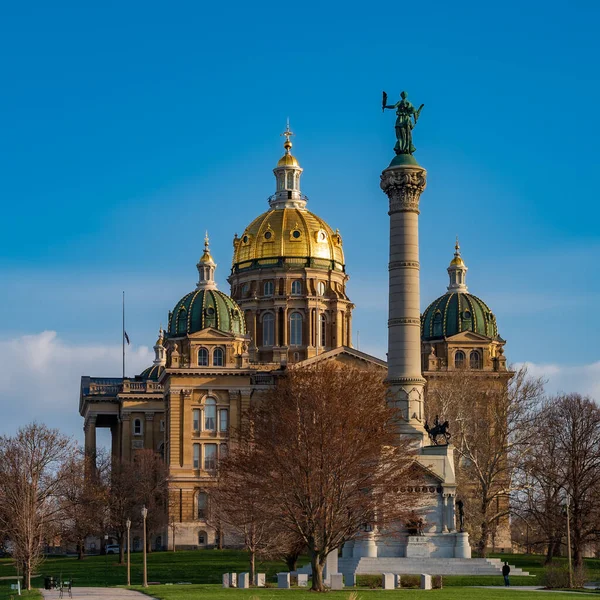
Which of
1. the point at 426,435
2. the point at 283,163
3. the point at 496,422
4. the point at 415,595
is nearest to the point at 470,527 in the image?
the point at 496,422

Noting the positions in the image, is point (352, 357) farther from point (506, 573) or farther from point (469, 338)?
point (506, 573)

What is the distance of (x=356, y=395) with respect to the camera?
247 ft

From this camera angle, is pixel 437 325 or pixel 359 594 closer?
pixel 359 594

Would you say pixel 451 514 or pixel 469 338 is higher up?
pixel 469 338

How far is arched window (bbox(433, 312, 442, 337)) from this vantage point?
451 ft

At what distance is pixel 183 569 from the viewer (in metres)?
89.9

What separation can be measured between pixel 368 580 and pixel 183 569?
24000 millimetres

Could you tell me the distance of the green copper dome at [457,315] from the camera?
450ft

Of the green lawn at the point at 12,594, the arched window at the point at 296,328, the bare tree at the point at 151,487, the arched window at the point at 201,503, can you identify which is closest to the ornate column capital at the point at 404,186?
the green lawn at the point at 12,594

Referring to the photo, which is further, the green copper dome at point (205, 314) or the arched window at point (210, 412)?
the green copper dome at point (205, 314)

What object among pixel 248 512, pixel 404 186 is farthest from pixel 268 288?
pixel 248 512

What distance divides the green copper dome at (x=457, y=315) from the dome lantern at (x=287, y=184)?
72.5 ft

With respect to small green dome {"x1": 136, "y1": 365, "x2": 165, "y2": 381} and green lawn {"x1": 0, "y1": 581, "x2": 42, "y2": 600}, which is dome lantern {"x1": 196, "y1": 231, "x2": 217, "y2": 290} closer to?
small green dome {"x1": 136, "y1": 365, "x2": 165, "y2": 381}

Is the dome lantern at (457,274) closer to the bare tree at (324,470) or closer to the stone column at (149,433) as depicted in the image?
the stone column at (149,433)
